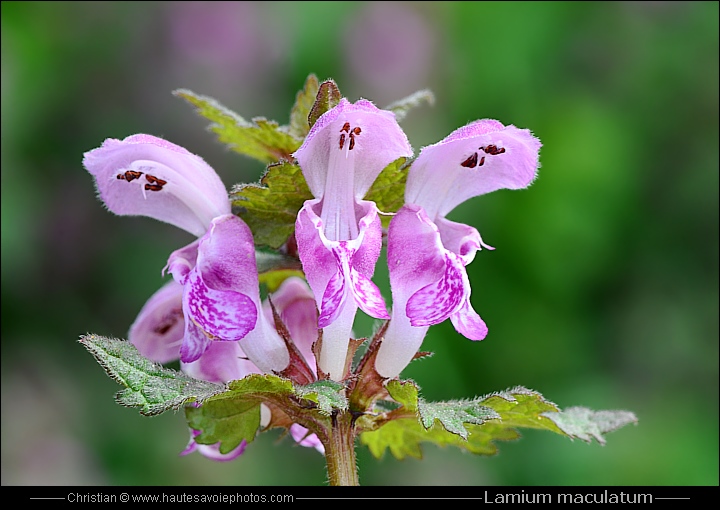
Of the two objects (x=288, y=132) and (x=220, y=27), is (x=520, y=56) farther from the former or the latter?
(x=288, y=132)

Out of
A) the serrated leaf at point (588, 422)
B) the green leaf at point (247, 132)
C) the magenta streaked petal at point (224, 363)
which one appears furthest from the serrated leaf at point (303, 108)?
the serrated leaf at point (588, 422)

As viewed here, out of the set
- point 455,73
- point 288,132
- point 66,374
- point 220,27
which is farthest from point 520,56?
point 288,132

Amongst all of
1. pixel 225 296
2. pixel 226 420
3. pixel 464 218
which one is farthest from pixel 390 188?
pixel 464 218

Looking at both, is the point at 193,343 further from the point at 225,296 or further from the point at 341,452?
the point at 341,452

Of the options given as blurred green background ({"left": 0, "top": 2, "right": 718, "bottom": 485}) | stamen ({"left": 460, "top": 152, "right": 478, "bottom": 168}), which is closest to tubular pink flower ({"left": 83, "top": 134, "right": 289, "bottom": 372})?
stamen ({"left": 460, "top": 152, "right": 478, "bottom": 168})

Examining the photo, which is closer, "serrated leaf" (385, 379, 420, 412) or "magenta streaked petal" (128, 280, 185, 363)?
"serrated leaf" (385, 379, 420, 412)

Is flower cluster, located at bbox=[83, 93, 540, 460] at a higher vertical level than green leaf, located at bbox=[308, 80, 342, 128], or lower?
lower

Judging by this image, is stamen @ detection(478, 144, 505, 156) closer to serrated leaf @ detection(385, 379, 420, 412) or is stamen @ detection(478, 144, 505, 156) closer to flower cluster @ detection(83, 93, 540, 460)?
flower cluster @ detection(83, 93, 540, 460)
